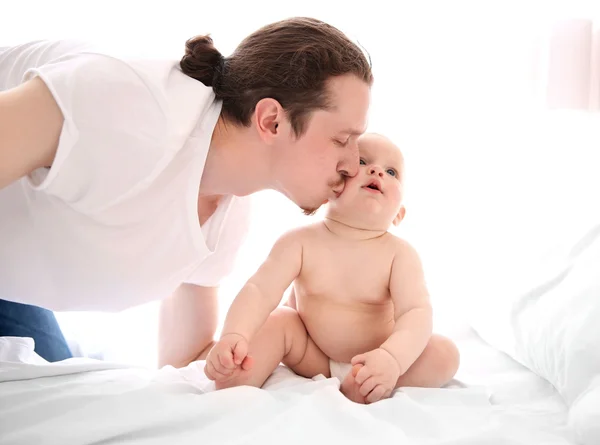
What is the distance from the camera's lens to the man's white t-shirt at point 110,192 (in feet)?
3.58

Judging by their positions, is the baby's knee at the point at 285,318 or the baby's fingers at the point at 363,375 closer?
the baby's fingers at the point at 363,375

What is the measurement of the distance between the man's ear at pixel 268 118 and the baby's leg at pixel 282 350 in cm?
31

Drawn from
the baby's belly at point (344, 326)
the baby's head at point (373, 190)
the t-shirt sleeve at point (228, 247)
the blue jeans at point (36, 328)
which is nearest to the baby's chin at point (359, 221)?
the baby's head at point (373, 190)

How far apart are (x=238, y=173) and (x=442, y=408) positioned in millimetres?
544

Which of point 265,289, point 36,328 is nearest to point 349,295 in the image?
point 265,289

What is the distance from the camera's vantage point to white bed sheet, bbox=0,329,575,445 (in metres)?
0.92

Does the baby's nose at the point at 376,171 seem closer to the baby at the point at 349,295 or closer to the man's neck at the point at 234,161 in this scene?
the baby at the point at 349,295

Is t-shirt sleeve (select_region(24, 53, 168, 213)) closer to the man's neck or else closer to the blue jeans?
the man's neck

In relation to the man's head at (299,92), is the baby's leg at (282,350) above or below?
below

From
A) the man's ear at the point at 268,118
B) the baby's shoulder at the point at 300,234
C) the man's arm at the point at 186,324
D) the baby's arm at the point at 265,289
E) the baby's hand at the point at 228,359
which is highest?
the man's ear at the point at 268,118

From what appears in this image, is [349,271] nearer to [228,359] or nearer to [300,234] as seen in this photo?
[300,234]

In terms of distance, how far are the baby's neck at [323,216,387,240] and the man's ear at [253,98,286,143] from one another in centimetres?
19

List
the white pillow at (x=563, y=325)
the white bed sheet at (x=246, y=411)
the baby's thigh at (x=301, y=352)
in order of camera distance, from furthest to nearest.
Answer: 1. the baby's thigh at (x=301, y=352)
2. the white pillow at (x=563, y=325)
3. the white bed sheet at (x=246, y=411)

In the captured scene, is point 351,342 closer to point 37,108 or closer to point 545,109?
point 37,108
